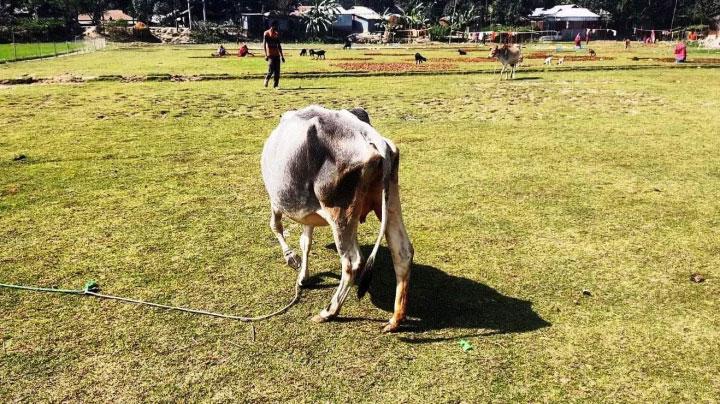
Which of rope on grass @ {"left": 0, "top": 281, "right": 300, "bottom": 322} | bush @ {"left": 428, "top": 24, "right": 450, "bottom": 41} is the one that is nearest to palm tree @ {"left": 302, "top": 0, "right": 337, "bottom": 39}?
bush @ {"left": 428, "top": 24, "right": 450, "bottom": 41}

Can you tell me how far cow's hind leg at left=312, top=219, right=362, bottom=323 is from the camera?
4734 millimetres

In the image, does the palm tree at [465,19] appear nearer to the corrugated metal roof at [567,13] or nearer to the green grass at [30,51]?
the corrugated metal roof at [567,13]

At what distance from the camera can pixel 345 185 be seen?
460 cm

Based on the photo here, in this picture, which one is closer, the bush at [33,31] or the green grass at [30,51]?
the green grass at [30,51]

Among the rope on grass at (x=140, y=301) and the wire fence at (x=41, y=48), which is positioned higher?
the wire fence at (x=41, y=48)

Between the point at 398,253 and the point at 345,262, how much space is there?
47cm

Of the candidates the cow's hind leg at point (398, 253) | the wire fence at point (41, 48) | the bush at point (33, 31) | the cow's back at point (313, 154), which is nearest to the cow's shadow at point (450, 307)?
the cow's hind leg at point (398, 253)

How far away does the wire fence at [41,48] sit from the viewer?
37.4 m

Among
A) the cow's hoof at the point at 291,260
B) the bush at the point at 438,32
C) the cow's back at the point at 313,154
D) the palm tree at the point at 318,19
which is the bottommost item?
the cow's hoof at the point at 291,260

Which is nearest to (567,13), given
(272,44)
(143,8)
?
(143,8)

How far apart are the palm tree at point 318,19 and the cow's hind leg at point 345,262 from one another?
69951 mm

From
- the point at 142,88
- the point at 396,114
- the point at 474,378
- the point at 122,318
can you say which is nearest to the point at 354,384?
the point at 474,378

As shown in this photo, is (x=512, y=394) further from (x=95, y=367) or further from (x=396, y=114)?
Result: (x=396, y=114)

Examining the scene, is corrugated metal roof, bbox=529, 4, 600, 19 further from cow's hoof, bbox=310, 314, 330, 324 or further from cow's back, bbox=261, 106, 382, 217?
cow's hoof, bbox=310, 314, 330, 324
